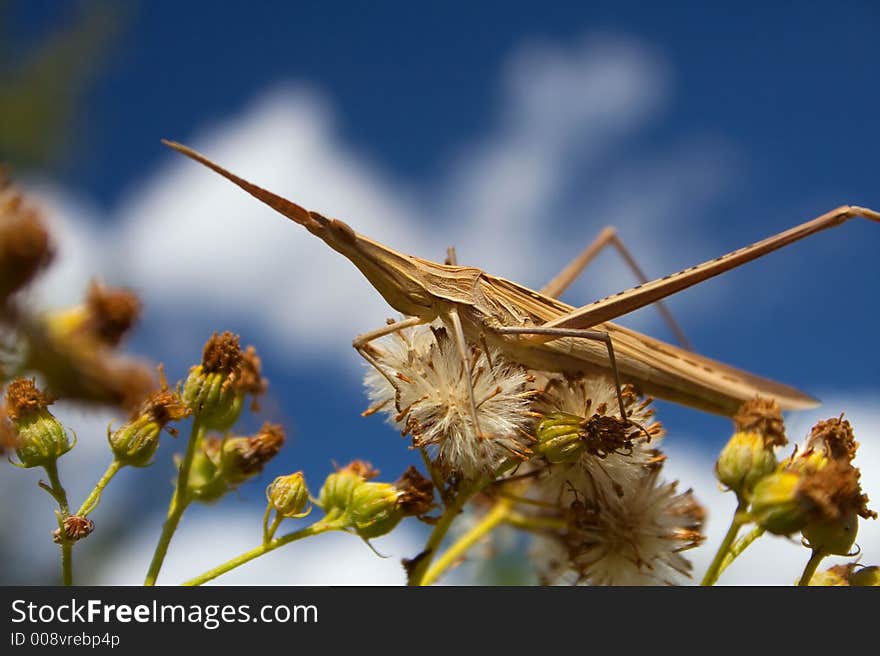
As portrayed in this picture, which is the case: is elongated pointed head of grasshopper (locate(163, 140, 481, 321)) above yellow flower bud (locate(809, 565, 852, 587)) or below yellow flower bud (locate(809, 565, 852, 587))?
above

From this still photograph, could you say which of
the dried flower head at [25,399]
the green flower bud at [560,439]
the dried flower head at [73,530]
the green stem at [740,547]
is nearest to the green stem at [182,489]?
the dried flower head at [73,530]

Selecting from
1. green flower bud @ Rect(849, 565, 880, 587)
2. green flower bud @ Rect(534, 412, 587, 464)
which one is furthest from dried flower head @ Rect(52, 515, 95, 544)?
green flower bud @ Rect(849, 565, 880, 587)

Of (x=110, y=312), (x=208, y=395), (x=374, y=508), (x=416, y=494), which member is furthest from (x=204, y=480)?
(x=110, y=312)

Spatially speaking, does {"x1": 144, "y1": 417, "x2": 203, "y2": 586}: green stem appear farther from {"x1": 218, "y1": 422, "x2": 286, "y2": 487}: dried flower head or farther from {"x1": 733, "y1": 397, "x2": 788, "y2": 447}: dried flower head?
{"x1": 733, "y1": 397, "x2": 788, "y2": 447}: dried flower head

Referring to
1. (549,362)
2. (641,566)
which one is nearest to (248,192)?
(549,362)

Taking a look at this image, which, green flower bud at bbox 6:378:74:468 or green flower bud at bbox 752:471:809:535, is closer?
green flower bud at bbox 752:471:809:535

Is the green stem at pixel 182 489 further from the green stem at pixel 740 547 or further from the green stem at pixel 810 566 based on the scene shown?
the green stem at pixel 810 566
